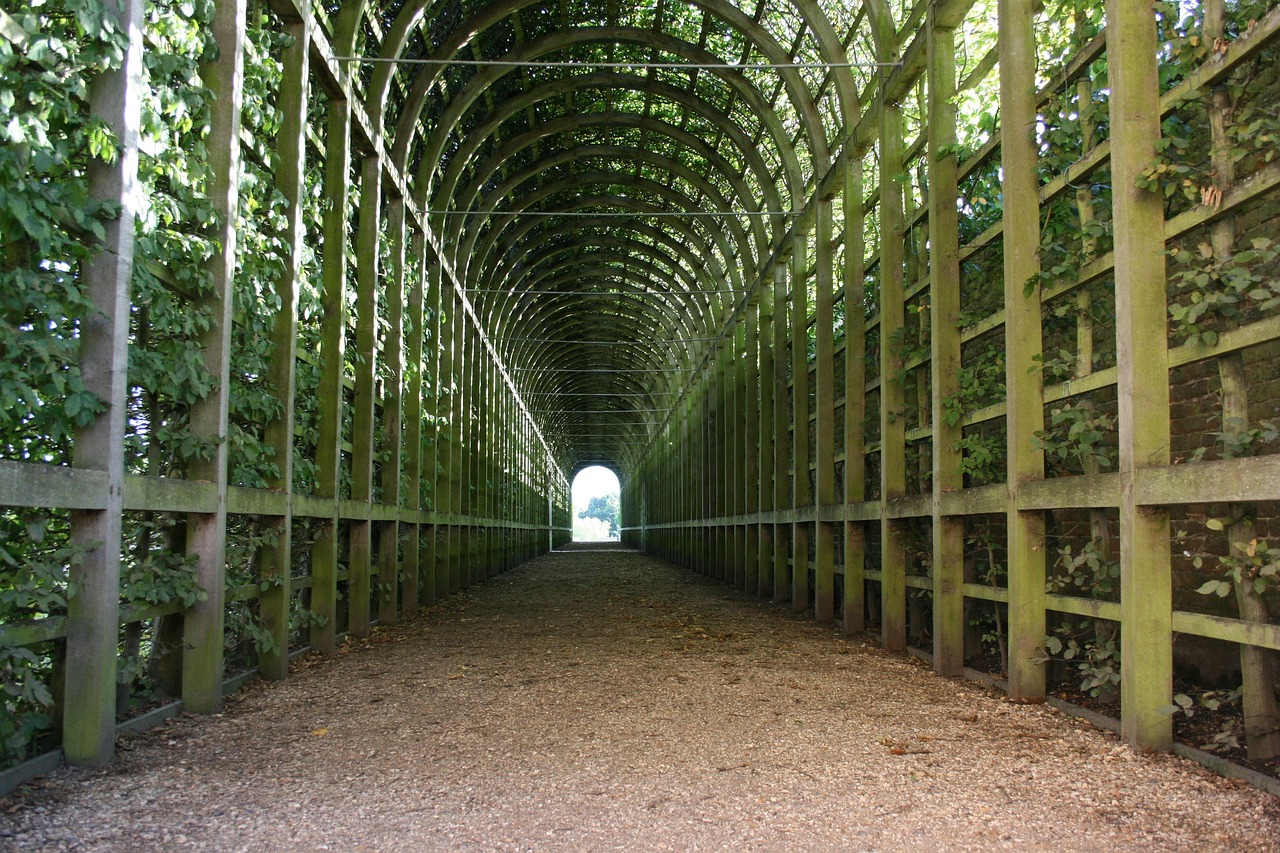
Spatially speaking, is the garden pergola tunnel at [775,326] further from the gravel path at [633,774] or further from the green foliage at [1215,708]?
the gravel path at [633,774]

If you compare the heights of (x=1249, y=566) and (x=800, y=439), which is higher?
(x=800, y=439)

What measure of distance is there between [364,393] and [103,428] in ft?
13.1

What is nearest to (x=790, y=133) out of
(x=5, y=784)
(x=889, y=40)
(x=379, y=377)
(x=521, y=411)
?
(x=889, y=40)

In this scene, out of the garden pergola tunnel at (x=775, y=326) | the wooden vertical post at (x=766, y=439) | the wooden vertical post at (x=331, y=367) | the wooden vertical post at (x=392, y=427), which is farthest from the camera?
the wooden vertical post at (x=766, y=439)

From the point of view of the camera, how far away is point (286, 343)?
17.8ft

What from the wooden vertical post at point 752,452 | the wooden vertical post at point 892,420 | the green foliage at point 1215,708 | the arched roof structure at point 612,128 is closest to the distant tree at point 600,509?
A: the arched roof structure at point 612,128

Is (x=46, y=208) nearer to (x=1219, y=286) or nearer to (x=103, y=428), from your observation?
(x=103, y=428)

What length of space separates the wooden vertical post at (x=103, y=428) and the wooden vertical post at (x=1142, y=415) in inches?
143

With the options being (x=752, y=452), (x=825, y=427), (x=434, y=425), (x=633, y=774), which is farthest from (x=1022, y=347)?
(x=752, y=452)

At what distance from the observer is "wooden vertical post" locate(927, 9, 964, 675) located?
559cm

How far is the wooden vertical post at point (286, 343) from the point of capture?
541cm

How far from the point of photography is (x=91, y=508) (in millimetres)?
3332

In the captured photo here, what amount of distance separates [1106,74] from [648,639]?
4.91m

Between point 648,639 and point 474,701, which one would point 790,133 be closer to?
point 648,639
